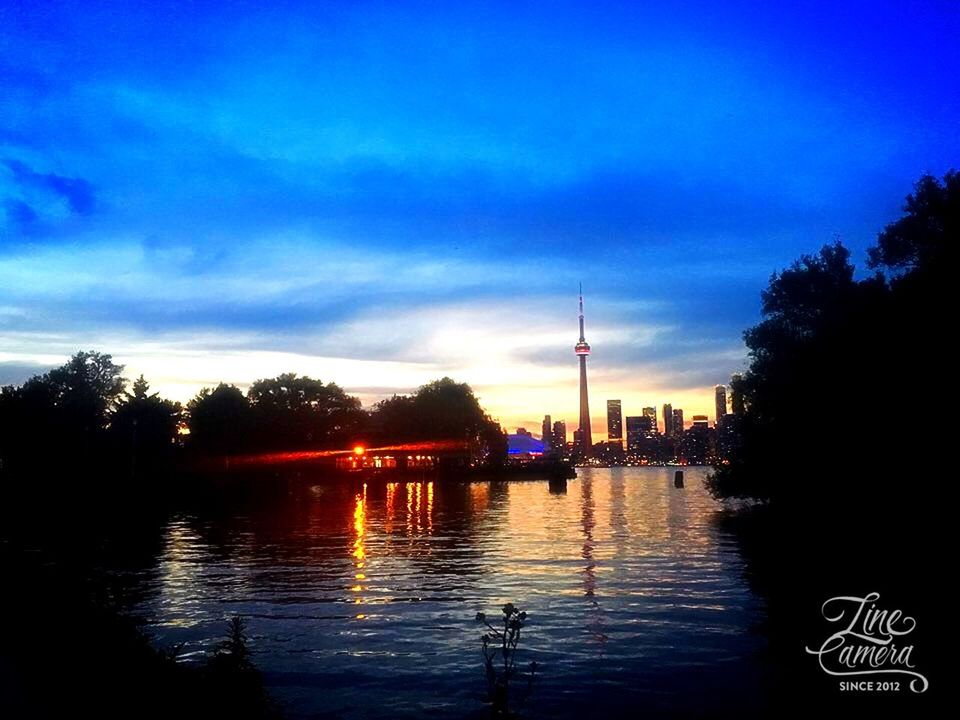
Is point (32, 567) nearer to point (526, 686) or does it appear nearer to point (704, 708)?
point (526, 686)

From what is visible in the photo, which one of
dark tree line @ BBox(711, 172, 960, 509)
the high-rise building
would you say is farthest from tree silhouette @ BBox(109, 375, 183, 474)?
dark tree line @ BBox(711, 172, 960, 509)

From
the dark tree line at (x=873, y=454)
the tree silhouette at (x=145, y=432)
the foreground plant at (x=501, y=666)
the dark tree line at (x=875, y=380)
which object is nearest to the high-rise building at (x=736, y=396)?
the dark tree line at (x=875, y=380)

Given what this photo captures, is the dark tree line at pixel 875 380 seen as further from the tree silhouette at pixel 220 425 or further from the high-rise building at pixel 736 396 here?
the tree silhouette at pixel 220 425

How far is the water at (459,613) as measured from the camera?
14797 mm

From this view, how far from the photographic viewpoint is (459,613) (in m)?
21.7

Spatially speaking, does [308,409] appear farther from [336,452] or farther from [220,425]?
[220,425]

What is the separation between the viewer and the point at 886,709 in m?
13.4

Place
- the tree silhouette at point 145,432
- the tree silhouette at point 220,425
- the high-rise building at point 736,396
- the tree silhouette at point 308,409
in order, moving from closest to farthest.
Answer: the high-rise building at point 736,396 → the tree silhouette at point 145,432 → the tree silhouette at point 220,425 → the tree silhouette at point 308,409

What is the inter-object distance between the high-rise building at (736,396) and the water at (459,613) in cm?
1350

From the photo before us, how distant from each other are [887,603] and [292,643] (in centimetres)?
1477

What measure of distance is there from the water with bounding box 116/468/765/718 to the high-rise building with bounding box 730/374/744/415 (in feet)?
44.3

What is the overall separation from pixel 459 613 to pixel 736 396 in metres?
39.1

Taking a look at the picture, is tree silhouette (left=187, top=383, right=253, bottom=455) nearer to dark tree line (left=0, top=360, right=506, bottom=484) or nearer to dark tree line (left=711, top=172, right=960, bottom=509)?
dark tree line (left=0, top=360, right=506, bottom=484)

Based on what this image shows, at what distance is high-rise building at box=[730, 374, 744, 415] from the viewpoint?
55.8 metres
